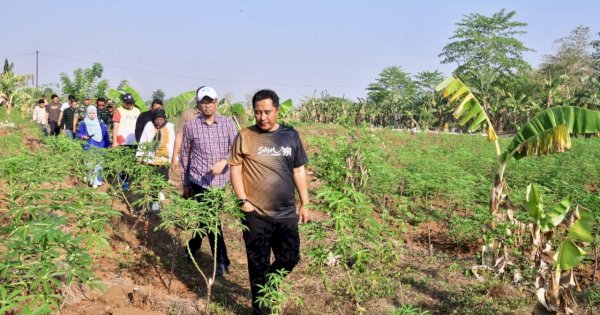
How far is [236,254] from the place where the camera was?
21.6 feet

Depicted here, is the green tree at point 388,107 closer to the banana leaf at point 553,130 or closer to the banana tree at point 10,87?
the banana tree at point 10,87

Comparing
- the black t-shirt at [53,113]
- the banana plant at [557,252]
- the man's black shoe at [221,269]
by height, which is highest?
the black t-shirt at [53,113]

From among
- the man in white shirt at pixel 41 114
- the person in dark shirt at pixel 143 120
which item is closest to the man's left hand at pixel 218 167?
the person in dark shirt at pixel 143 120

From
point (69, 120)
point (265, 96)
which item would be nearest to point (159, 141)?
point (265, 96)

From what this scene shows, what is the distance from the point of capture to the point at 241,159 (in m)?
4.11

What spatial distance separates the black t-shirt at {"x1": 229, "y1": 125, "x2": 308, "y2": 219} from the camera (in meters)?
4.03

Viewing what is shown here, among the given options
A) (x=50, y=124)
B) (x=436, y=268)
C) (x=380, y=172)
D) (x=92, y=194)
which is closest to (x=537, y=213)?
(x=436, y=268)

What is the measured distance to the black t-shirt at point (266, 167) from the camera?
4.03 meters

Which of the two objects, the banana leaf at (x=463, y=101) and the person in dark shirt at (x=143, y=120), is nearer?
the banana leaf at (x=463, y=101)

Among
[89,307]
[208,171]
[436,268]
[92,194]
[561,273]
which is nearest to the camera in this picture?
[92,194]

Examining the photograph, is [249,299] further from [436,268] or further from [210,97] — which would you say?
[436,268]

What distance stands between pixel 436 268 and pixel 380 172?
8.39 feet

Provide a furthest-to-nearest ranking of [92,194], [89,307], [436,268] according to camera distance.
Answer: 1. [436,268]
2. [89,307]
3. [92,194]

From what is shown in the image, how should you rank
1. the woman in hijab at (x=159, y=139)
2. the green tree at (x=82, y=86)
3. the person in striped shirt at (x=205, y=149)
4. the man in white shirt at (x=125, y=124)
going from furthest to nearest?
1. the green tree at (x=82, y=86)
2. the man in white shirt at (x=125, y=124)
3. the woman in hijab at (x=159, y=139)
4. the person in striped shirt at (x=205, y=149)
